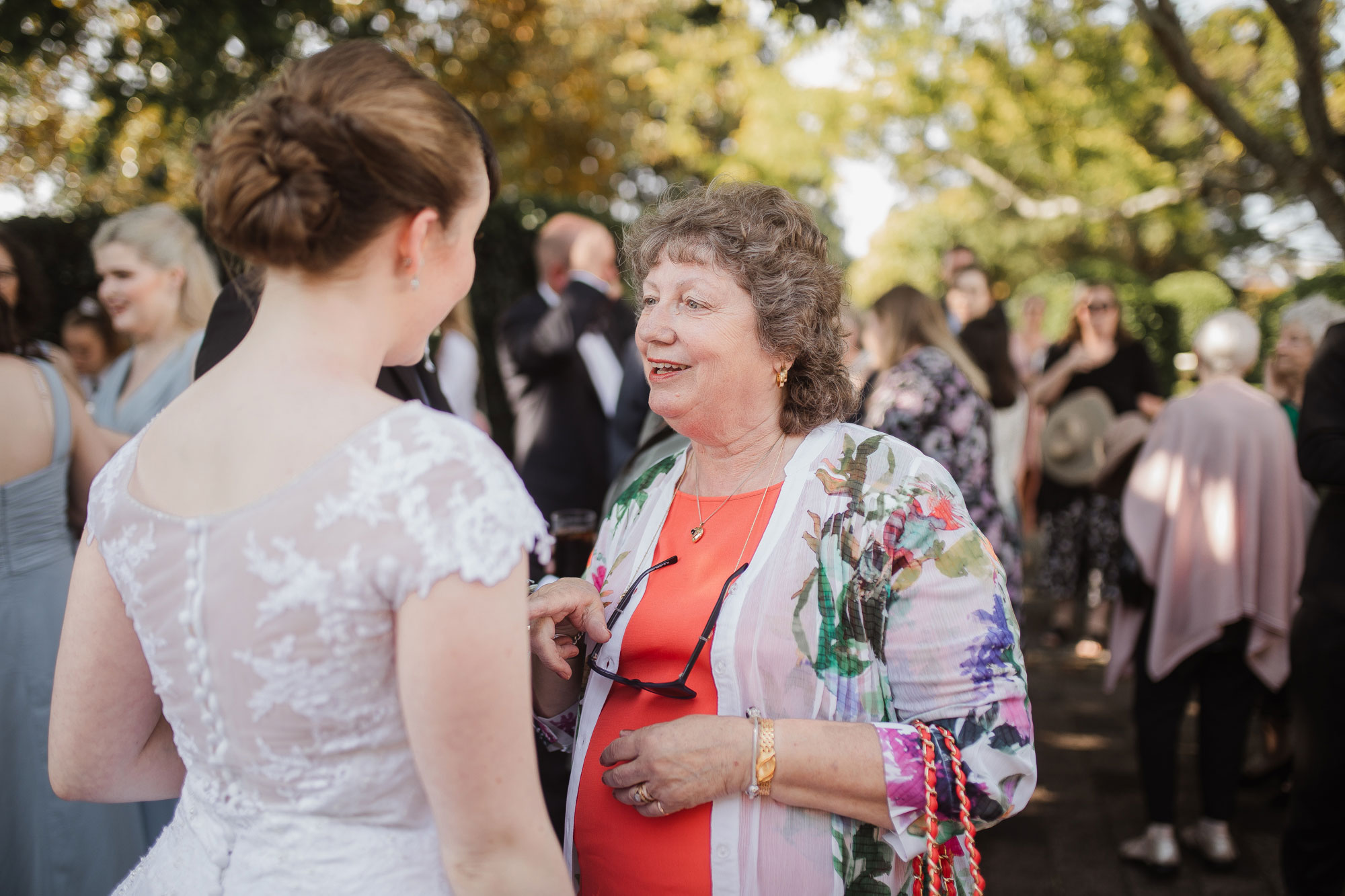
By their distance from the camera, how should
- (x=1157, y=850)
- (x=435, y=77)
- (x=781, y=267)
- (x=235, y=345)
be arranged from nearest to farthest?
1. (x=781, y=267)
2. (x=235, y=345)
3. (x=1157, y=850)
4. (x=435, y=77)

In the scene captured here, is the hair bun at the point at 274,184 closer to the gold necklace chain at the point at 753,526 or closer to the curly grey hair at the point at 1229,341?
the gold necklace chain at the point at 753,526

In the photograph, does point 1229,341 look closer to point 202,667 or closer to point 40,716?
point 202,667

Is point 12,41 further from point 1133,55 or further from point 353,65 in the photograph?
point 1133,55

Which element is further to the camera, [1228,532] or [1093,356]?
[1093,356]

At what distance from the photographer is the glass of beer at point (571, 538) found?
8.90ft

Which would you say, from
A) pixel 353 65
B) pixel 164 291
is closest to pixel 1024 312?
pixel 164 291

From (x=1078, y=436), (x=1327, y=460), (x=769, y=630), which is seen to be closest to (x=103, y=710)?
(x=769, y=630)

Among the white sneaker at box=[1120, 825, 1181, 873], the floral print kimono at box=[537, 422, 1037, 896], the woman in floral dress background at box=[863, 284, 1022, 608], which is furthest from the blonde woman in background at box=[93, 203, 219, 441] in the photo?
the white sneaker at box=[1120, 825, 1181, 873]

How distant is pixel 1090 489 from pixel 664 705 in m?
5.20

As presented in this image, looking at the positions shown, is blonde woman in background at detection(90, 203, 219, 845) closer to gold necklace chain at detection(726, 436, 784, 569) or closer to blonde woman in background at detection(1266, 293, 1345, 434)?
gold necklace chain at detection(726, 436, 784, 569)

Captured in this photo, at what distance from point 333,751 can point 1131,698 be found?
5617mm

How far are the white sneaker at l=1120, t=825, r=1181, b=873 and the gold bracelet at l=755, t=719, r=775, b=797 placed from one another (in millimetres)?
2926

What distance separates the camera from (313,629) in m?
1.03

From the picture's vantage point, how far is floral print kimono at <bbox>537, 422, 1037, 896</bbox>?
1.54 meters
